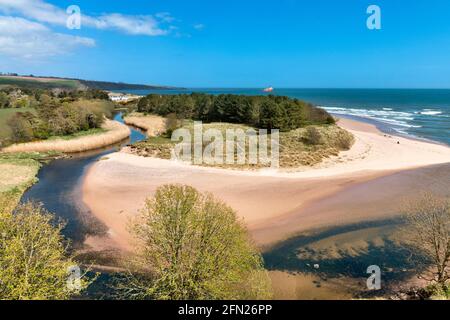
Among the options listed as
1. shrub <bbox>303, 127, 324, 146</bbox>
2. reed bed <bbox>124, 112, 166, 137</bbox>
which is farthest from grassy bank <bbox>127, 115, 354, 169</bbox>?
reed bed <bbox>124, 112, 166, 137</bbox>

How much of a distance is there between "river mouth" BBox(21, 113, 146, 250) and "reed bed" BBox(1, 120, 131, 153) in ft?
12.6

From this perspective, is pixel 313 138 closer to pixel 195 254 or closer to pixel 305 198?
pixel 305 198

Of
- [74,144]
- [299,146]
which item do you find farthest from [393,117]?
[74,144]

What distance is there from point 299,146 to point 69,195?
132 feet

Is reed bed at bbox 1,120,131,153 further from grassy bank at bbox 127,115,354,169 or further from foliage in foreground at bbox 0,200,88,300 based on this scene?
foliage in foreground at bbox 0,200,88,300

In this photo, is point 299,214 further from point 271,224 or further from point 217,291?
point 217,291

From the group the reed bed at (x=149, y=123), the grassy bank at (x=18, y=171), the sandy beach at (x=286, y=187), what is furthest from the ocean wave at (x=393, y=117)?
the grassy bank at (x=18, y=171)

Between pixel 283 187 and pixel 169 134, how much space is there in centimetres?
3773

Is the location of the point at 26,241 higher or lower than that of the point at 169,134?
lower

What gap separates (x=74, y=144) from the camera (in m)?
60.8

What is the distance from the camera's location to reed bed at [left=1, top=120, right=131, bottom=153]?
187 feet

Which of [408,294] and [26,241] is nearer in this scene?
[26,241]
